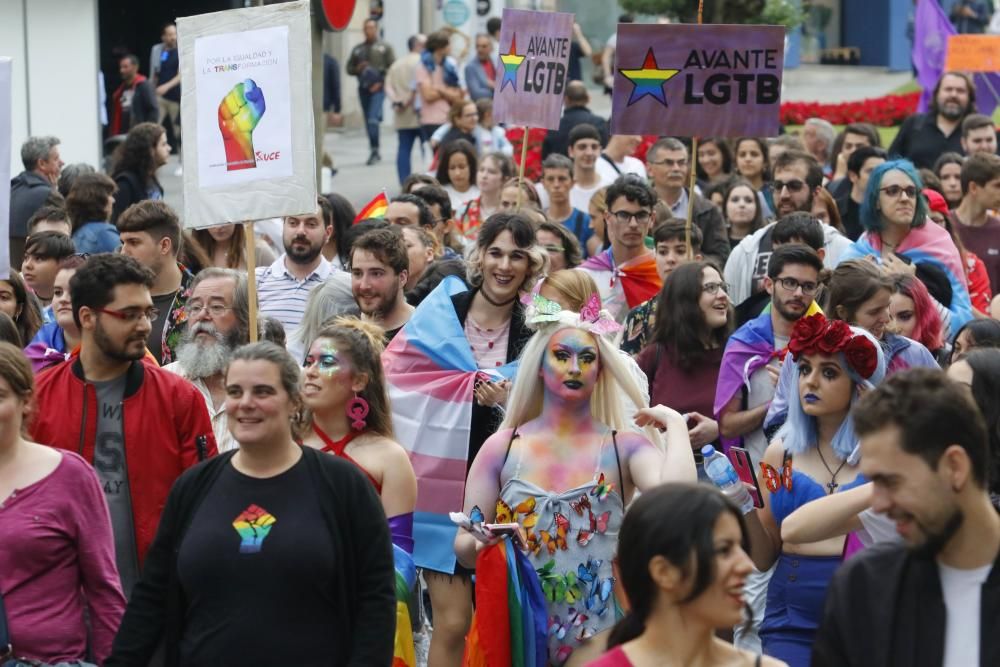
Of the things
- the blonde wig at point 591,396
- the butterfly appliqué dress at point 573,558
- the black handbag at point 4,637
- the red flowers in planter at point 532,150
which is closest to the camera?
the black handbag at point 4,637

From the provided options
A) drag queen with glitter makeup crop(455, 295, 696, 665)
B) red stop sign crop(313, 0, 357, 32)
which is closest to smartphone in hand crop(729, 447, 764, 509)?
drag queen with glitter makeup crop(455, 295, 696, 665)

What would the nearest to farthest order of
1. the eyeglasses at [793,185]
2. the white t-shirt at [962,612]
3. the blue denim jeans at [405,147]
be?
the white t-shirt at [962,612]
the eyeglasses at [793,185]
the blue denim jeans at [405,147]

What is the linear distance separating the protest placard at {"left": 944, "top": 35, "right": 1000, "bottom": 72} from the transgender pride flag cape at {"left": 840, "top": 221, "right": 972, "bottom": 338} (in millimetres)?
8394

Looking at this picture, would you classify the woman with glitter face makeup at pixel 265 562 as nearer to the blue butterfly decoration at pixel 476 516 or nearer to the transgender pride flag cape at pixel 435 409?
the blue butterfly decoration at pixel 476 516

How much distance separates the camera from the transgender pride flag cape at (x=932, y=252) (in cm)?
961

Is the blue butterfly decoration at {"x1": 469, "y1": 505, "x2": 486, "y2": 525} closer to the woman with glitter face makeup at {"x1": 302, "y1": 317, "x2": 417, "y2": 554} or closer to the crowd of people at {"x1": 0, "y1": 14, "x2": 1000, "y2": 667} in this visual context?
the crowd of people at {"x1": 0, "y1": 14, "x2": 1000, "y2": 667}

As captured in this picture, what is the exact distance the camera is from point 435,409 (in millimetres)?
7246

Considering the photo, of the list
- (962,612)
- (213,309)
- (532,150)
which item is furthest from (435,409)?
(532,150)

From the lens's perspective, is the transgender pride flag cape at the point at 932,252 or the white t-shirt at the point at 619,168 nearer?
the transgender pride flag cape at the point at 932,252

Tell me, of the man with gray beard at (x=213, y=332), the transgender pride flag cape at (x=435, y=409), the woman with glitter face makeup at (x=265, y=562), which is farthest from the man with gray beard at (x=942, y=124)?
the woman with glitter face makeup at (x=265, y=562)

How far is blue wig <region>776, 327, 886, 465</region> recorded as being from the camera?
19.6 ft

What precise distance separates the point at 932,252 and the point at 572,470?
173 inches

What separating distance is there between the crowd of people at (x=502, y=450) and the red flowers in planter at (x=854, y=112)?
67.8 feet

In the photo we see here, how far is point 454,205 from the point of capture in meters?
13.6
